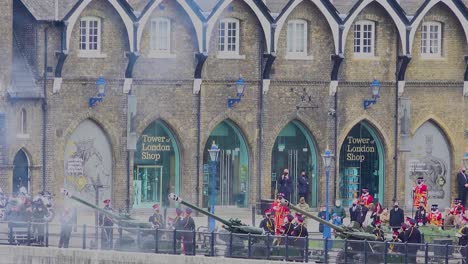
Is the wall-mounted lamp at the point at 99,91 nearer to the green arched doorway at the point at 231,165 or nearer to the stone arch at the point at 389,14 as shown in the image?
the green arched doorway at the point at 231,165

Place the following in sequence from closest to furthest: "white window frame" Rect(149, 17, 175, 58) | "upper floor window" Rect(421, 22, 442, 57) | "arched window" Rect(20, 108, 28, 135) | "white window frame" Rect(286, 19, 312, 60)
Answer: "arched window" Rect(20, 108, 28, 135) < "white window frame" Rect(149, 17, 175, 58) < "white window frame" Rect(286, 19, 312, 60) < "upper floor window" Rect(421, 22, 442, 57)

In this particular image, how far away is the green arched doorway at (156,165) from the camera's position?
9656cm

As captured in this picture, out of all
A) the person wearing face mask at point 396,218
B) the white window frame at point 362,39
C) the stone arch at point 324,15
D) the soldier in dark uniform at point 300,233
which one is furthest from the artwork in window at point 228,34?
the soldier in dark uniform at point 300,233

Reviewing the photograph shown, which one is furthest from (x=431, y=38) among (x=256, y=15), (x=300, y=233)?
(x=300, y=233)

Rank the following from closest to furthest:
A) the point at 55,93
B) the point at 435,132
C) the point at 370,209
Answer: the point at 370,209 < the point at 55,93 < the point at 435,132

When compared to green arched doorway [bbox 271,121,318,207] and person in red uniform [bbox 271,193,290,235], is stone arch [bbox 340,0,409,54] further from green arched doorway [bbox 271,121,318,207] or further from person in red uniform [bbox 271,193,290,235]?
person in red uniform [bbox 271,193,290,235]

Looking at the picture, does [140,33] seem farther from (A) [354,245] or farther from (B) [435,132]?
(A) [354,245]

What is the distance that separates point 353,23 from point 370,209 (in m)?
17.4

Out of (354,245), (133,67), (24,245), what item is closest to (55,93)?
(133,67)

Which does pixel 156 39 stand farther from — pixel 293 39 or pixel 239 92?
pixel 293 39

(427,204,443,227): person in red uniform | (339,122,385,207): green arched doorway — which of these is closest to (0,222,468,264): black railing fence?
(427,204,443,227): person in red uniform

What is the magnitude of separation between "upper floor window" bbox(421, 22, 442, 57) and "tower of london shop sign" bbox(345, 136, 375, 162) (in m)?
4.10

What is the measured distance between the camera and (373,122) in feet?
328

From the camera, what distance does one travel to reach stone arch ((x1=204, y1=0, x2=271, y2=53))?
96.4m
